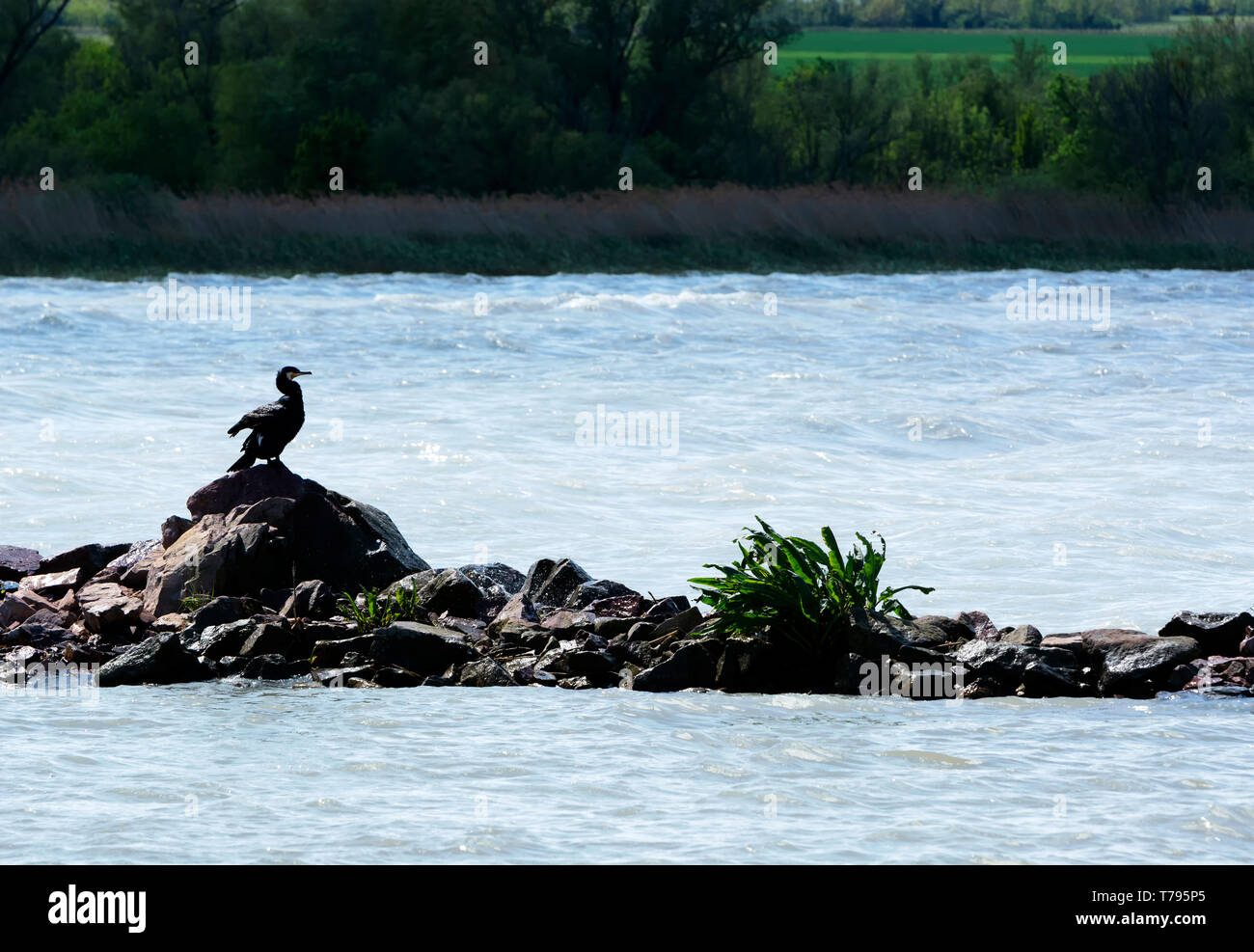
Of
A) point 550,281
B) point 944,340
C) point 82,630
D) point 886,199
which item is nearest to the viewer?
point 82,630

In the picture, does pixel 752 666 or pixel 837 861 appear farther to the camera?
pixel 752 666

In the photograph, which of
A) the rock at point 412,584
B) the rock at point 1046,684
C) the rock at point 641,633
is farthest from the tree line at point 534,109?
the rock at point 1046,684

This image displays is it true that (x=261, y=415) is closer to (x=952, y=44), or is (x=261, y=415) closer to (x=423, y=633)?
(x=423, y=633)

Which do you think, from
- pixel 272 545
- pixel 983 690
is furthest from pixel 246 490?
pixel 983 690

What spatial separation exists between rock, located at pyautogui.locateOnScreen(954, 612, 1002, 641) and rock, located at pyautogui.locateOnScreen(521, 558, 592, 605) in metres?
2.18

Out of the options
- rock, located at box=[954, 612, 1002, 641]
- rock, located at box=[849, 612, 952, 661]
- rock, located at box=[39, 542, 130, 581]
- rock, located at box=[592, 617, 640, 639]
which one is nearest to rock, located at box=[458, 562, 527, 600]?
rock, located at box=[592, 617, 640, 639]

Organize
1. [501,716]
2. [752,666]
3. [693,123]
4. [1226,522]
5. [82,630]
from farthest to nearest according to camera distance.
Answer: [693,123] < [1226,522] < [82,630] < [752,666] < [501,716]

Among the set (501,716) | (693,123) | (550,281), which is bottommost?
(501,716)

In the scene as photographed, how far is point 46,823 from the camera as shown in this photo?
585 cm

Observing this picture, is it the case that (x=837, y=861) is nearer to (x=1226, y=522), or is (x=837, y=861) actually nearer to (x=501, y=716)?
(x=501, y=716)

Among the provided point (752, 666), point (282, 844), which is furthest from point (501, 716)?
point (282, 844)

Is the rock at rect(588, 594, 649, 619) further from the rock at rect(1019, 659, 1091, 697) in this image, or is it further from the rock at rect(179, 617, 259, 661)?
the rock at rect(1019, 659, 1091, 697)

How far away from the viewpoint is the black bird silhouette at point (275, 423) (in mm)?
9836

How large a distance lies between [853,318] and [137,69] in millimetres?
35716
